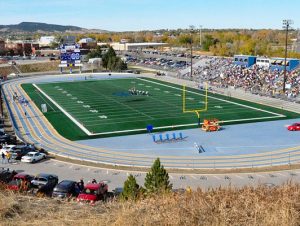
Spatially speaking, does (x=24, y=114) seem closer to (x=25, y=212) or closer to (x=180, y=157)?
(x=180, y=157)

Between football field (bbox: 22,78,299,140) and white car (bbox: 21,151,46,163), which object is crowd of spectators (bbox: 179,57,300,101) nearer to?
football field (bbox: 22,78,299,140)

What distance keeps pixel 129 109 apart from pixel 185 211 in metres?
30.8

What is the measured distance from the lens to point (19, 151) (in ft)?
75.2

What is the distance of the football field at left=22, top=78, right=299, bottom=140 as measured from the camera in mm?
30766

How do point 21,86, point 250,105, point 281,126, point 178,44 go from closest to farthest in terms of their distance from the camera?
point 281,126 < point 250,105 < point 21,86 < point 178,44

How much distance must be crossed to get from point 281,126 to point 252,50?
203 feet

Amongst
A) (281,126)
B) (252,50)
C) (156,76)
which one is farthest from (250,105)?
(252,50)

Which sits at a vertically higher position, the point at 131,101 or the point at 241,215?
the point at 241,215

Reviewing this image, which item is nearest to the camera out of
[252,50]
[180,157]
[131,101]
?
[180,157]

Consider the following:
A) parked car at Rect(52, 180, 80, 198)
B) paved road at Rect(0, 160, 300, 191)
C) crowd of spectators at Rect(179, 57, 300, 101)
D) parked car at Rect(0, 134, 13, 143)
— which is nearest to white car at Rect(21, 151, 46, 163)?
paved road at Rect(0, 160, 300, 191)

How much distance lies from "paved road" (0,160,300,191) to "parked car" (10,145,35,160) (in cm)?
99

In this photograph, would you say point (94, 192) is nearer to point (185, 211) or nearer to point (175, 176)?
point (175, 176)

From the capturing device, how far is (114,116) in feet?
113

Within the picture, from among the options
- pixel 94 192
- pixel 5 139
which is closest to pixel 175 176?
pixel 94 192
